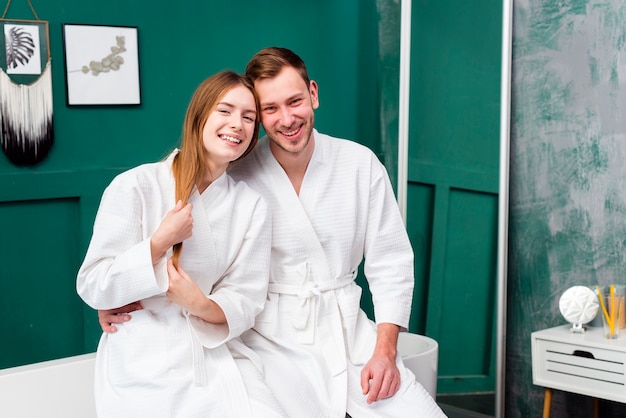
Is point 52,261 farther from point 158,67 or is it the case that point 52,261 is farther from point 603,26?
point 603,26

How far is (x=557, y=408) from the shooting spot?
313 centimetres

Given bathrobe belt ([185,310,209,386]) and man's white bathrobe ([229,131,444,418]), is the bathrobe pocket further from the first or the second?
man's white bathrobe ([229,131,444,418])

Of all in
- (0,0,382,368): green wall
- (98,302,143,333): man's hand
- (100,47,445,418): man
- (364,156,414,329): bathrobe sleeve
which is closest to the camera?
(98,302,143,333): man's hand

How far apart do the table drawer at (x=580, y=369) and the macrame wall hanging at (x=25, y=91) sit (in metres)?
1.99

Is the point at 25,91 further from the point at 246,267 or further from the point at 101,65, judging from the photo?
the point at 246,267

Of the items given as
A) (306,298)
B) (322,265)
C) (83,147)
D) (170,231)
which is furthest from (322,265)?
(83,147)

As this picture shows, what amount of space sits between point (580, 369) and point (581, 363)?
0.02 metres

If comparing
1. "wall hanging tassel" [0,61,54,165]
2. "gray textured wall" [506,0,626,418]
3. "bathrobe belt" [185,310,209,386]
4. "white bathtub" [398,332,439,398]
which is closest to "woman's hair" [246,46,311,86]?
"bathrobe belt" [185,310,209,386]

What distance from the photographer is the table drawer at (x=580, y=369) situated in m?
2.52

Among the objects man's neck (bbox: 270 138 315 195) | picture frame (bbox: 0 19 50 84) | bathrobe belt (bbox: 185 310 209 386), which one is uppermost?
picture frame (bbox: 0 19 50 84)

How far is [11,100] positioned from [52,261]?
649 millimetres

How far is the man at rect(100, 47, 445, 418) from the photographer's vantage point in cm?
195

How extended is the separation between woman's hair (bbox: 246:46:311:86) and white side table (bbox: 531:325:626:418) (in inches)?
48.9

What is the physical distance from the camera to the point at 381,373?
1.95m
